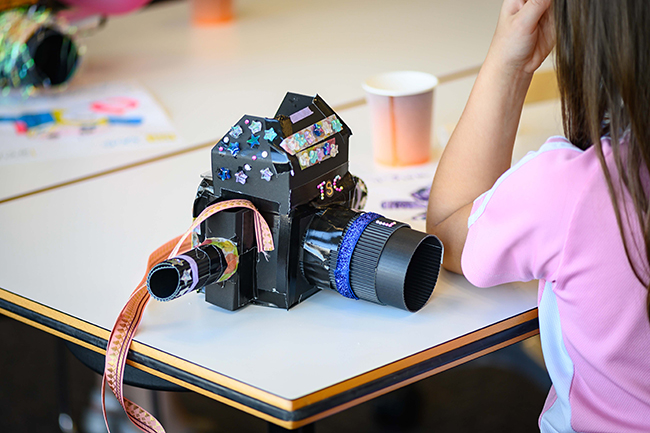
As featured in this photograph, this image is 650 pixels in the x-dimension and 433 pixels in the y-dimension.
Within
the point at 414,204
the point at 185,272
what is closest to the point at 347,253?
the point at 185,272

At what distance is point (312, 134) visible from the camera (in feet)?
2.17

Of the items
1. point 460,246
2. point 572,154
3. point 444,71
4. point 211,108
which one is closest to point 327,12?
point 444,71

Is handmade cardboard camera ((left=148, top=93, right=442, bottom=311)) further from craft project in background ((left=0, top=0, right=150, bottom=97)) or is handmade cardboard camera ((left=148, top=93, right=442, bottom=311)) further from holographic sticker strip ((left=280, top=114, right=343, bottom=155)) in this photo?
craft project in background ((left=0, top=0, right=150, bottom=97))

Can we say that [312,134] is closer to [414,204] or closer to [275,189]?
[275,189]

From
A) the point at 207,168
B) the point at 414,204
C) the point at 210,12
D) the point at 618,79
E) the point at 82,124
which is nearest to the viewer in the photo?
the point at 618,79

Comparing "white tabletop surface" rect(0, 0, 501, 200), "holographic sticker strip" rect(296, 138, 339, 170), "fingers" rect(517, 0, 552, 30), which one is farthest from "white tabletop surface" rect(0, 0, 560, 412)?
"fingers" rect(517, 0, 552, 30)

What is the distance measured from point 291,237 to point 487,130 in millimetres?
249

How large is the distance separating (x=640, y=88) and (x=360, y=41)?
1.06 metres

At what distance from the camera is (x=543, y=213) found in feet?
1.86

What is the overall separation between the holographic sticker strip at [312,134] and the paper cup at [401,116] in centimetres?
27

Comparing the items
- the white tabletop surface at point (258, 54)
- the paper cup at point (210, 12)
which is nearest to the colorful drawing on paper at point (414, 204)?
the white tabletop surface at point (258, 54)

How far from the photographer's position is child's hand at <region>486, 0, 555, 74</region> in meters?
0.69

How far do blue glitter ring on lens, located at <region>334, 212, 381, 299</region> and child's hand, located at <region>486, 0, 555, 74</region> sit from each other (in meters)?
0.23

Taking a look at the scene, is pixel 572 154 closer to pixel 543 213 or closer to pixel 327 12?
pixel 543 213
